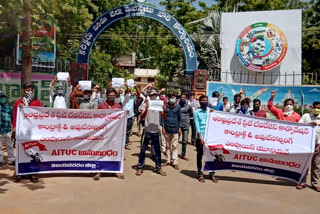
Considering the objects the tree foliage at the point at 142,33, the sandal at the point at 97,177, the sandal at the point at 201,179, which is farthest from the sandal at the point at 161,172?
the tree foliage at the point at 142,33

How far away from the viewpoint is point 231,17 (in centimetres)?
1566

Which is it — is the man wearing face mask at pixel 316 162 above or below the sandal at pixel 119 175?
above

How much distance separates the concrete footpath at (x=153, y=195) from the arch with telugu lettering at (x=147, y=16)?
27.7 ft

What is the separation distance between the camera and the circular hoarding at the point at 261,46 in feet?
48.9

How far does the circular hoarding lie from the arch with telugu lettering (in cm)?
263

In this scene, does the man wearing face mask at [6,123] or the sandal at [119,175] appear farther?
the man wearing face mask at [6,123]

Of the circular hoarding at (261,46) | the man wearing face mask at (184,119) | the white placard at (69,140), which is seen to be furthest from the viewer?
the circular hoarding at (261,46)

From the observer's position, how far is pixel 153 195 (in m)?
5.36

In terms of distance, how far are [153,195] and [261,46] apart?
11576mm

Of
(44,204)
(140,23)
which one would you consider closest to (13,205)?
(44,204)

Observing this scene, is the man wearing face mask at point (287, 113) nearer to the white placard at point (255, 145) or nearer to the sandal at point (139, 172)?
the white placard at point (255, 145)

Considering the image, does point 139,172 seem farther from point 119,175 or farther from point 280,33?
point 280,33

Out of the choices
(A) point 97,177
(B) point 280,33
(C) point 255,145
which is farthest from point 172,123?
(B) point 280,33

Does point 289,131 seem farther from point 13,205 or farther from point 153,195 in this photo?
point 13,205
